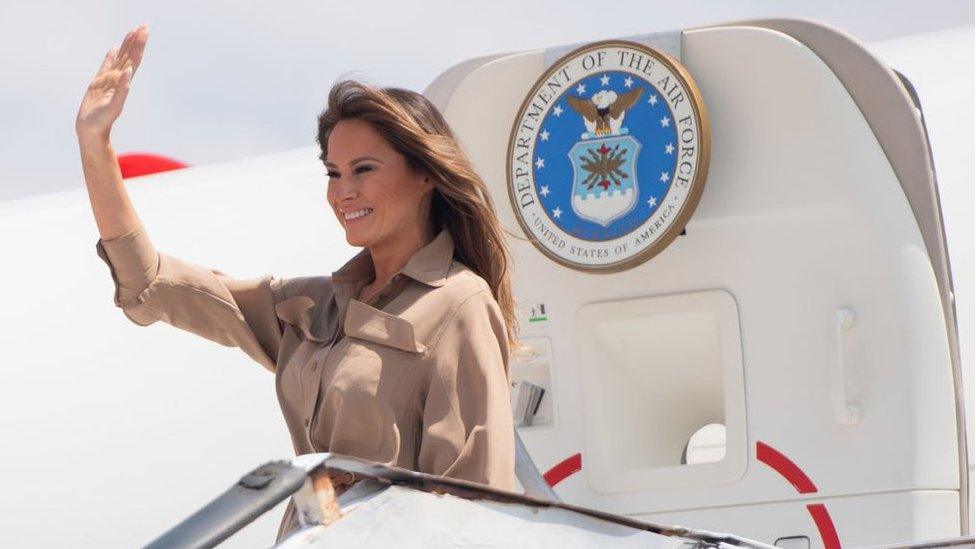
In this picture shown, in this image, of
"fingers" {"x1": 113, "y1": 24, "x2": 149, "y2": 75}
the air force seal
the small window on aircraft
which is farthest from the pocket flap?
the small window on aircraft

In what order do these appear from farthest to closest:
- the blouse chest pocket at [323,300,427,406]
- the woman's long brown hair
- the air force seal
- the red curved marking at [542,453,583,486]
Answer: the red curved marking at [542,453,583,486]
the air force seal
the woman's long brown hair
the blouse chest pocket at [323,300,427,406]

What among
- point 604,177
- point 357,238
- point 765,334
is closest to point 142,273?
point 357,238

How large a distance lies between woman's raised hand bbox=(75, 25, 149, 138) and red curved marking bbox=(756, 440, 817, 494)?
233cm

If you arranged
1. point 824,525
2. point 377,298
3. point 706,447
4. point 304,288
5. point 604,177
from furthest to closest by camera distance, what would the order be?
point 706,447, point 604,177, point 824,525, point 304,288, point 377,298

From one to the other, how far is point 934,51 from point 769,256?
3.91ft

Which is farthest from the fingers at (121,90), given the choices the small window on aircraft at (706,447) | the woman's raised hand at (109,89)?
the small window on aircraft at (706,447)

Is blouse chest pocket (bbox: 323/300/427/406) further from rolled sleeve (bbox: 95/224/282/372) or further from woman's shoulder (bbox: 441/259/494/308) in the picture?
rolled sleeve (bbox: 95/224/282/372)

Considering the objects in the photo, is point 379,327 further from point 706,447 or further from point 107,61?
point 706,447

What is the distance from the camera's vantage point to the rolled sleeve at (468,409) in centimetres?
234

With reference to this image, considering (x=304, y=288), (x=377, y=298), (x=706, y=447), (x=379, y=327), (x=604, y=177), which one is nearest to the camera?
(x=379, y=327)

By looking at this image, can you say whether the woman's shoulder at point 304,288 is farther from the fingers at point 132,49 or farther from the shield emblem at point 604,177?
the shield emblem at point 604,177

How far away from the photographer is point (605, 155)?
443 centimetres

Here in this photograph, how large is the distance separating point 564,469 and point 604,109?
1.10m

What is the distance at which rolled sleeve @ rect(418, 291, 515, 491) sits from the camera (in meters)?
2.34
